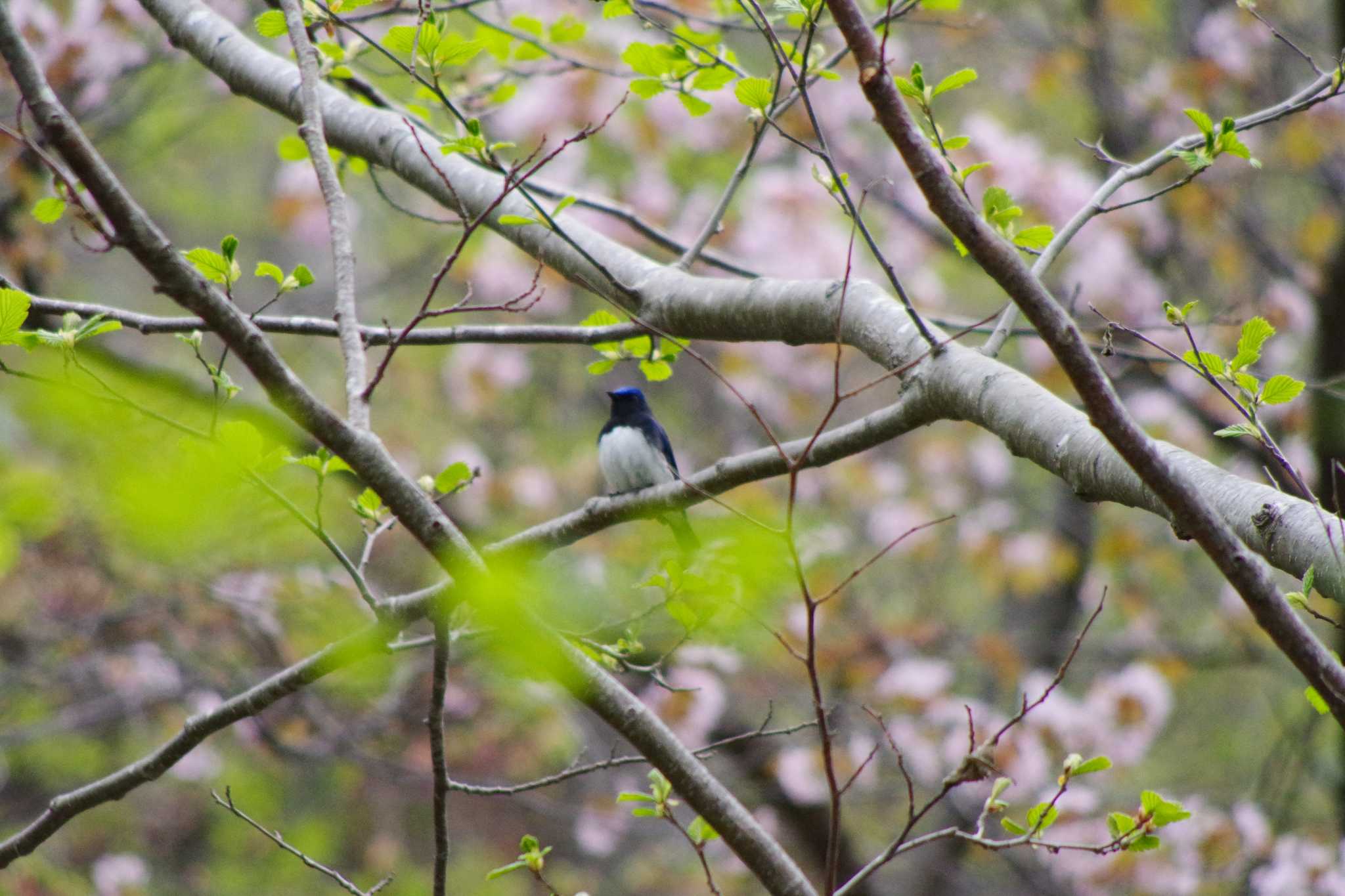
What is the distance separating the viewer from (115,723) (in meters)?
7.90

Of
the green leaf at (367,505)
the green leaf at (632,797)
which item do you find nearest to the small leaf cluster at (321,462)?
the green leaf at (367,505)

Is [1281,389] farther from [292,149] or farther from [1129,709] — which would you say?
[1129,709]

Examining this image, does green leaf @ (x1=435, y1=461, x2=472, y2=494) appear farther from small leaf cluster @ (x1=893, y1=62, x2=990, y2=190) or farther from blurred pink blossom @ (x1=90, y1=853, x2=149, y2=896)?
blurred pink blossom @ (x1=90, y1=853, x2=149, y2=896)

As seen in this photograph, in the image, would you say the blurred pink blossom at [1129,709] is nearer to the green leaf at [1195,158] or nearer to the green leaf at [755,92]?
the green leaf at [1195,158]

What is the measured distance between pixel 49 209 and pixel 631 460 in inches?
111

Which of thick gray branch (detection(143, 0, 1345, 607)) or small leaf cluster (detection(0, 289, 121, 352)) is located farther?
small leaf cluster (detection(0, 289, 121, 352))

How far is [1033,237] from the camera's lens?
2.37m

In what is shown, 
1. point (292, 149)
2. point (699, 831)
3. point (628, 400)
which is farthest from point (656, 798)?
point (628, 400)

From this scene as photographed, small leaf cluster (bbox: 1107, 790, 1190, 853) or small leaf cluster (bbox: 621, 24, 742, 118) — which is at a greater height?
small leaf cluster (bbox: 621, 24, 742, 118)

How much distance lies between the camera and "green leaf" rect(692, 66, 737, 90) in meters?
2.67

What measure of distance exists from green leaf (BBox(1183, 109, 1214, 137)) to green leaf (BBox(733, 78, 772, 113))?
825 millimetres

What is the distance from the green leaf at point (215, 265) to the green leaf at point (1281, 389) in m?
1.90

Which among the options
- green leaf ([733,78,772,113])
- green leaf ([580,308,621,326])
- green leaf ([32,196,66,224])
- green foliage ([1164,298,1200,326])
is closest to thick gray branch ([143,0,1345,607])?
green leaf ([580,308,621,326])

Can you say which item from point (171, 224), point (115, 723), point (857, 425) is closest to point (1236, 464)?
point (857, 425)
